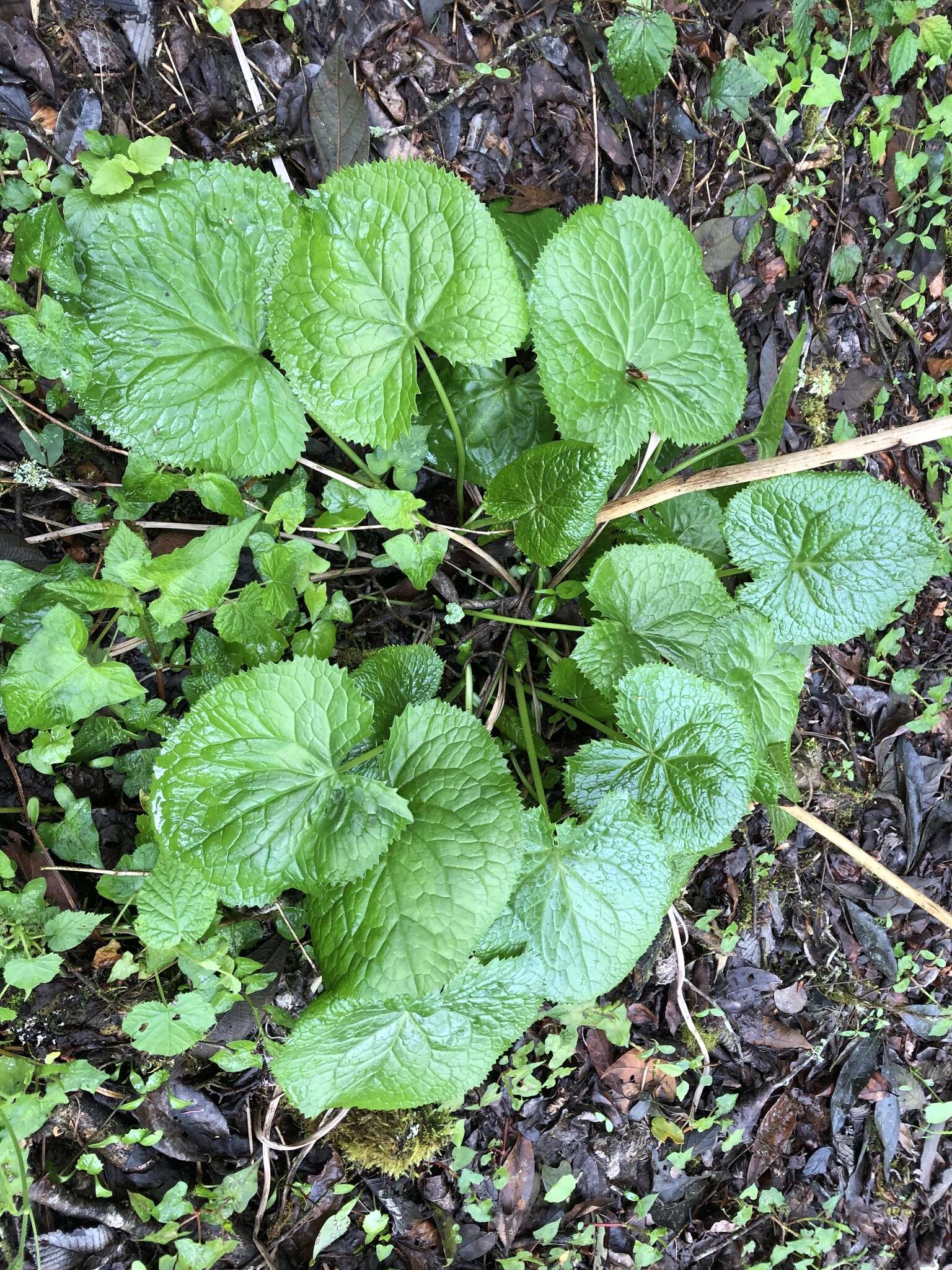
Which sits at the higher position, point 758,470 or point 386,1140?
point 758,470

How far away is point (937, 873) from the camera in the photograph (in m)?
2.66

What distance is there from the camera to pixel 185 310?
60.1 inches

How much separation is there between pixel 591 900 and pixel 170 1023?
2.82 ft

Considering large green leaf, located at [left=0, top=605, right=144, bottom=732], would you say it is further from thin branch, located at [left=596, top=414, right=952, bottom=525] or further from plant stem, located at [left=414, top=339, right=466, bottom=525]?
thin branch, located at [left=596, top=414, right=952, bottom=525]

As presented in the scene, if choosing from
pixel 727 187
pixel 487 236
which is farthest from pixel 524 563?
pixel 727 187

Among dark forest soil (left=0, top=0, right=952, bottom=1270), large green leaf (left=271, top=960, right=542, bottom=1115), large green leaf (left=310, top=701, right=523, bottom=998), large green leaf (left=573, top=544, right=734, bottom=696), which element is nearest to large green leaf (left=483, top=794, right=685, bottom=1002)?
large green leaf (left=271, top=960, right=542, bottom=1115)

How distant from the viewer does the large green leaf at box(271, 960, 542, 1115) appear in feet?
4.93

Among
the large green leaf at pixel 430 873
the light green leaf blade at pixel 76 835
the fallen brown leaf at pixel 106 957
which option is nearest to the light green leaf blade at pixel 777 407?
the large green leaf at pixel 430 873

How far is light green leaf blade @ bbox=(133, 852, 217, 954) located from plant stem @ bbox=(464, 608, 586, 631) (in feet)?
2.69

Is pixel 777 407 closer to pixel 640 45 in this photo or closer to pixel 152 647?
pixel 640 45

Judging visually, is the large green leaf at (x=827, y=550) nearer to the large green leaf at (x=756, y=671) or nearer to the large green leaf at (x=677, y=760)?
the large green leaf at (x=756, y=671)

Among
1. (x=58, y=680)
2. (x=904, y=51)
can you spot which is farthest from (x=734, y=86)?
(x=58, y=680)

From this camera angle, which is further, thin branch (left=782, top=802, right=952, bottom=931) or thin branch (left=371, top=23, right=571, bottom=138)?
thin branch (left=782, top=802, right=952, bottom=931)

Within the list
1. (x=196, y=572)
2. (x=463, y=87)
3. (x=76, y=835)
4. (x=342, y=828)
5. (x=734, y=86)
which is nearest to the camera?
(x=342, y=828)
